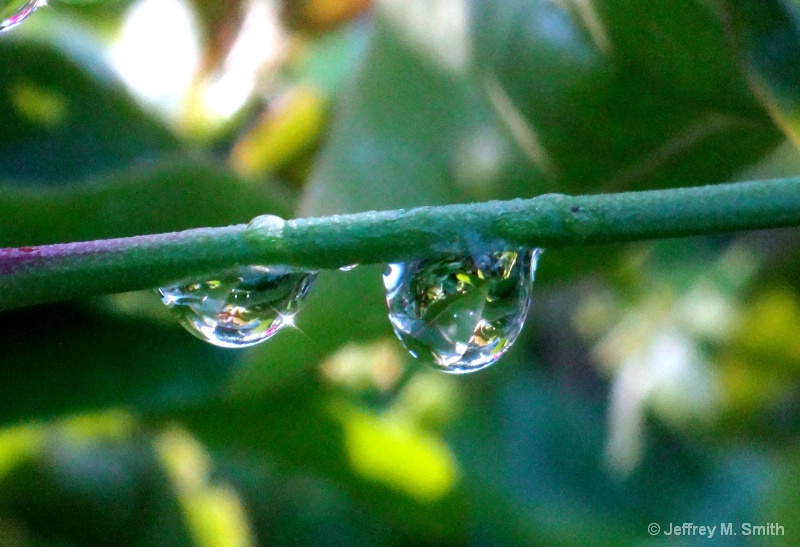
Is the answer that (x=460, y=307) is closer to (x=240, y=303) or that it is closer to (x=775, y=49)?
(x=240, y=303)

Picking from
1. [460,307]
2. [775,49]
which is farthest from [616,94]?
[460,307]

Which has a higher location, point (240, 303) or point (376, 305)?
point (376, 305)

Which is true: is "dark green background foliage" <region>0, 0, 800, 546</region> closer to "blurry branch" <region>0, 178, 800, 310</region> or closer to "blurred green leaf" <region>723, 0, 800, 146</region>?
"blurred green leaf" <region>723, 0, 800, 146</region>

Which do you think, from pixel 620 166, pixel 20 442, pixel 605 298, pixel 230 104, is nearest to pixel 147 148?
pixel 230 104

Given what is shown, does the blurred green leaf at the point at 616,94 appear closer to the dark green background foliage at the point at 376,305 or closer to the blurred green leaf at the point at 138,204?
the dark green background foliage at the point at 376,305

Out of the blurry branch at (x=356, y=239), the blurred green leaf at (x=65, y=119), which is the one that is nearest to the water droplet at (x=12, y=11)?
the blurry branch at (x=356, y=239)

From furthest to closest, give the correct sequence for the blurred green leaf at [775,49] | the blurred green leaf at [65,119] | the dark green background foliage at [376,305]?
the blurred green leaf at [65,119]
the dark green background foliage at [376,305]
the blurred green leaf at [775,49]

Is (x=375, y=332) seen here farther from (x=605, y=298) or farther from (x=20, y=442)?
(x=605, y=298)
